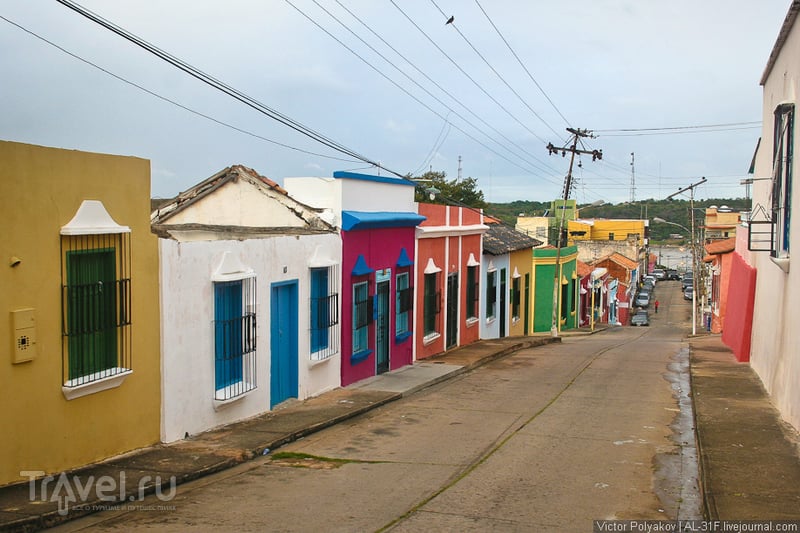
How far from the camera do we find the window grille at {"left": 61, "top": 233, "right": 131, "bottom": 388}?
27.1ft

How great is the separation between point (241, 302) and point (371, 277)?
4.88m

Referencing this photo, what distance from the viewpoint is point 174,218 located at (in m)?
14.4

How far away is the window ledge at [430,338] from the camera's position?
1927cm

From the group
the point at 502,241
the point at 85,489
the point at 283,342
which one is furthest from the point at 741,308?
the point at 85,489

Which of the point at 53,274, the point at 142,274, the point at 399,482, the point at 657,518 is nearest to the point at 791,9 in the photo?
the point at 657,518

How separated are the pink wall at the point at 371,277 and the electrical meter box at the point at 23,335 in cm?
738

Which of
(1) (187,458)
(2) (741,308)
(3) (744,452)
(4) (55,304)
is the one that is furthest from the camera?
(2) (741,308)

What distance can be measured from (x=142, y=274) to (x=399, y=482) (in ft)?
12.0

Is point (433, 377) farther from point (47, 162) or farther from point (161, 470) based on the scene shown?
point (47, 162)

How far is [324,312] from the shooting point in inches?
552

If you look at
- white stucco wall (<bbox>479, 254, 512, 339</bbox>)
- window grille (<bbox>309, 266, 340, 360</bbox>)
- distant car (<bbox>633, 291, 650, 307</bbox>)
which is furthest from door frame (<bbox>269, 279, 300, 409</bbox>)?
distant car (<bbox>633, 291, 650, 307</bbox>)

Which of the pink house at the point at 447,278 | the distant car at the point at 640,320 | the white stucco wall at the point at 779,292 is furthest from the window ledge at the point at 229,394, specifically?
the distant car at the point at 640,320

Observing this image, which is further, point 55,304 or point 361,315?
Answer: point 361,315

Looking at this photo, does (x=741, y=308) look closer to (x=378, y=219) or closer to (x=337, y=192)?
(x=378, y=219)
